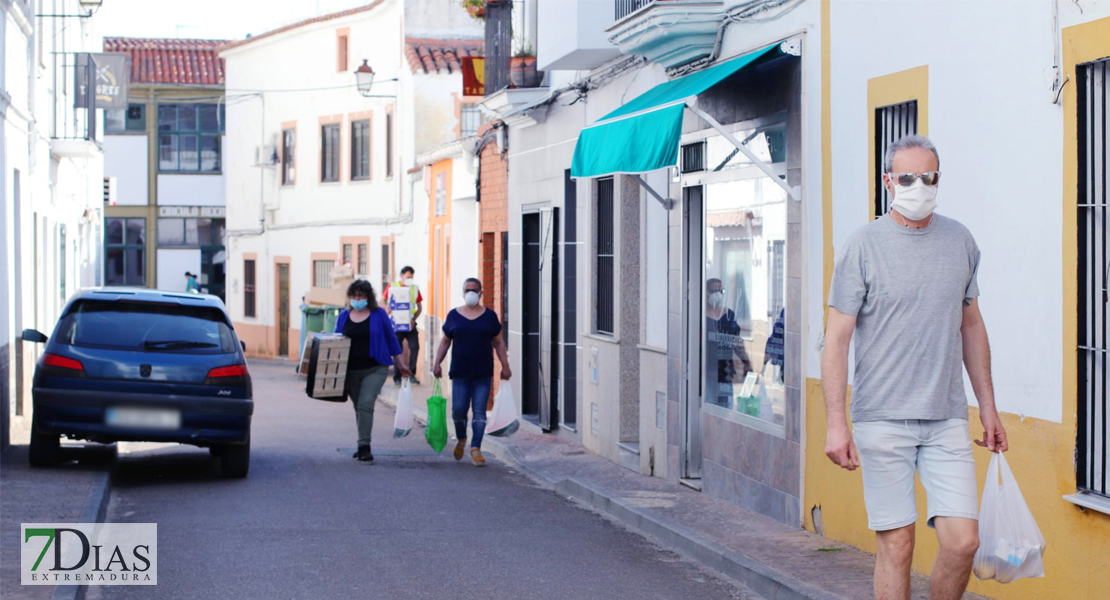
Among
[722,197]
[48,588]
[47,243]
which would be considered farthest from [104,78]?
[48,588]

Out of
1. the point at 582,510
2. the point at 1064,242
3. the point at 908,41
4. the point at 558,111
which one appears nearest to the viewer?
the point at 1064,242

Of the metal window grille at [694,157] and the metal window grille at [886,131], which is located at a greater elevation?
the metal window grille at [694,157]

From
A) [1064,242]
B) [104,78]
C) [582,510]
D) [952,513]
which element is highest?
[104,78]

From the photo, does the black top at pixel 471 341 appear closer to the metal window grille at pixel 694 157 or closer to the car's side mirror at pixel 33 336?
the metal window grille at pixel 694 157

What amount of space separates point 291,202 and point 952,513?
33576mm

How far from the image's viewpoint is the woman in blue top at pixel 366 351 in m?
14.0

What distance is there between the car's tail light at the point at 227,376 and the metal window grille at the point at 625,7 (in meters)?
4.63

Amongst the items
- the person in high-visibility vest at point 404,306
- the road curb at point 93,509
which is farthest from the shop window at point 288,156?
the road curb at point 93,509

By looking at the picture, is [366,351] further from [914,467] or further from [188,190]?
[188,190]

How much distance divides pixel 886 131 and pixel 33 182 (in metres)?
12.8

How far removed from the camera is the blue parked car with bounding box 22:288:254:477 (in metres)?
11.7

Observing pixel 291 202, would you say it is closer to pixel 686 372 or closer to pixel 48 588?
pixel 686 372

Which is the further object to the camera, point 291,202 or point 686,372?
point 291,202

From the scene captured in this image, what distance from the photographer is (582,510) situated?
1143 cm
